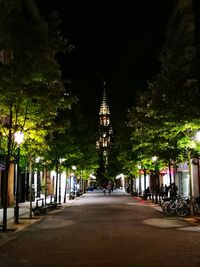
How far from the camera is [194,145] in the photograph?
23.2 m

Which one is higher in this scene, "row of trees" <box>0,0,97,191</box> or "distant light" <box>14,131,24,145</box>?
"row of trees" <box>0,0,97,191</box>

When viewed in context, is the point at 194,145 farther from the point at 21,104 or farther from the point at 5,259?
the point at 5,259

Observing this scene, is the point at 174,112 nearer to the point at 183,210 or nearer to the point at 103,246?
the point at 183,210

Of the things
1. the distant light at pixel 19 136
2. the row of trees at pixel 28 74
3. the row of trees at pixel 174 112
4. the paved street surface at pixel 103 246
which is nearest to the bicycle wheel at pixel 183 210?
the row of trees at pixel 174 112

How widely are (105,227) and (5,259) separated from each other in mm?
7944

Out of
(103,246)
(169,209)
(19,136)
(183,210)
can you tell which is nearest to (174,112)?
(183,210)

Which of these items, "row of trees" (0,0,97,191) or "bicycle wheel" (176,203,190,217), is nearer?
"row of trees" (0,0,97,191)

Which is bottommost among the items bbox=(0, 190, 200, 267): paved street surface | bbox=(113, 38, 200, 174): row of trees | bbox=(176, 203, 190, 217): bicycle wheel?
bbox=(0, 190, 200, 267): paved street surface

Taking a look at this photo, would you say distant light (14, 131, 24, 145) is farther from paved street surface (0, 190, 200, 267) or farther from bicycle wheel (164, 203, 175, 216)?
bicycle wheel (164, 203, 175, 216)

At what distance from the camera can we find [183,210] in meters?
24.3

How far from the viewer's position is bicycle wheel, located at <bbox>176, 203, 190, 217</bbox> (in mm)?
24141

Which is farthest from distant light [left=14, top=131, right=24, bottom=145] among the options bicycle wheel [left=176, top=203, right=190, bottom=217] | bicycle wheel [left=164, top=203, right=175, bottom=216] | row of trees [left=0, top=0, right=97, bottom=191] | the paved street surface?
bicycle wheel [left=164, top=203, right=175, bottom=216]

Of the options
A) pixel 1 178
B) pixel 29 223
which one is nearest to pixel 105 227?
pixel 29 223

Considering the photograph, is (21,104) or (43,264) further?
(21,104)
